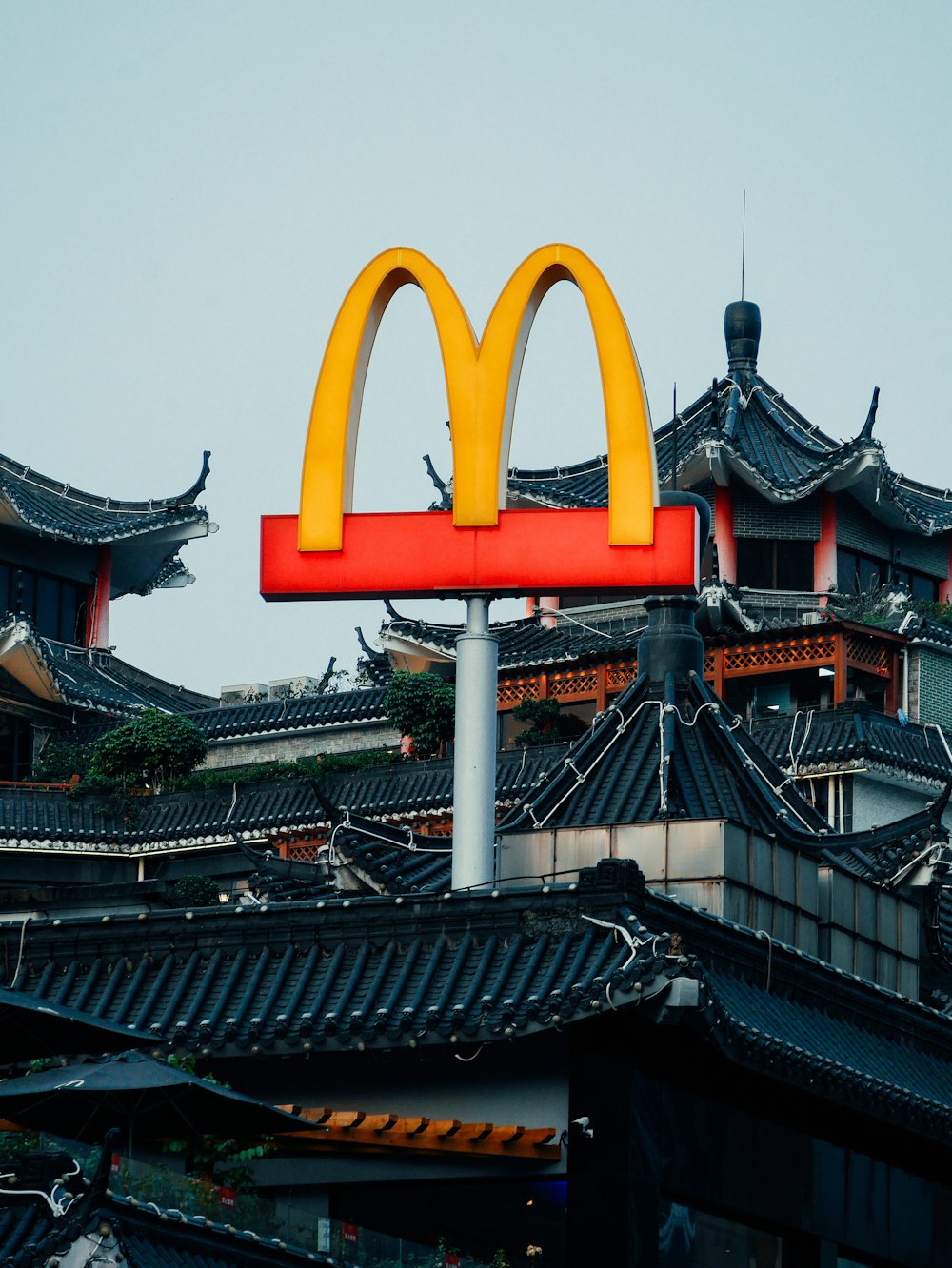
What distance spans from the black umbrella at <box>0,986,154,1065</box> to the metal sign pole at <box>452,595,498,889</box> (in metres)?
5.41

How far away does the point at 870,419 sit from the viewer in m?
55.5

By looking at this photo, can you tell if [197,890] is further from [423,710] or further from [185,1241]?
[185,1241]

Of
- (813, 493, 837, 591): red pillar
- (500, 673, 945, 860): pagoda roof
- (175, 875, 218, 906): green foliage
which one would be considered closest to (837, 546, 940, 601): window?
(813, 493, 837, 591): red pillar

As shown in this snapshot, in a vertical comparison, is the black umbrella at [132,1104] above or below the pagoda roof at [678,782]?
below

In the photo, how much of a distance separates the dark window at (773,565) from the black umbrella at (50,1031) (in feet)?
126

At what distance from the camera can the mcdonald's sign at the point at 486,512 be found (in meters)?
25.3

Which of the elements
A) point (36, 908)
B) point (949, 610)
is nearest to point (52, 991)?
point (36, 908)

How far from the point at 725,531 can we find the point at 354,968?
35.8 m

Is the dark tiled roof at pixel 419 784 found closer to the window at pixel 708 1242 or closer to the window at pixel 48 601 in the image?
the window at pixel 48 601

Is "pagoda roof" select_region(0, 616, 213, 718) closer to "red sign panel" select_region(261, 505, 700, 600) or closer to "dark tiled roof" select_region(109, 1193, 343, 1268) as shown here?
"red sign panel" select_region(261, 505, 700, 600)

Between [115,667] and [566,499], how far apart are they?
1321 cm

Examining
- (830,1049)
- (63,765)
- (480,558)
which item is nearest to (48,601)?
(63,765)

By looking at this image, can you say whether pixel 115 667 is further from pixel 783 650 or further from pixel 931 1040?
pixel 931 1040

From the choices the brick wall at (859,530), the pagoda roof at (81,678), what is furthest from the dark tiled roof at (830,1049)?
the pagoda roof at (81,678)
